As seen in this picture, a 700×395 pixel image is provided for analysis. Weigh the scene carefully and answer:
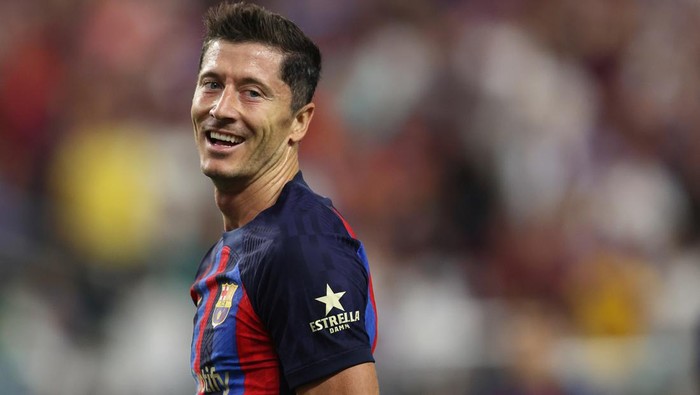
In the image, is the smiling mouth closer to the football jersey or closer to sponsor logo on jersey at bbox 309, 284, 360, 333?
the football jersey

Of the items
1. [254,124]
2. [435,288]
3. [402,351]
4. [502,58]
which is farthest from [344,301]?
[502,58]

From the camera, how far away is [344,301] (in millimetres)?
2801

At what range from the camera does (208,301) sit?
Result: 315 cm

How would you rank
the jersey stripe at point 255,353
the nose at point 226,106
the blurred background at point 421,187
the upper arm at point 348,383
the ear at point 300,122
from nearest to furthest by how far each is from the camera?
the upper arm at point 348,383, the jersey stripe at point 255,353, the nose at point 226,106, the ear at point 300,122, the blurred background at point 421,187

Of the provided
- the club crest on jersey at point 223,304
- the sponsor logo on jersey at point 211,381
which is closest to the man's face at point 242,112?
the club crest on jersey at point 223,304

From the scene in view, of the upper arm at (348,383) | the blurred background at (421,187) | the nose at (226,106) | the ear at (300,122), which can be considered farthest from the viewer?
the blurred background at (421,187)

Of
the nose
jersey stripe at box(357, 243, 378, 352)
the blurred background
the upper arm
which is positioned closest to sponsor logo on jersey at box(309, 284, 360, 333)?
the upper arm

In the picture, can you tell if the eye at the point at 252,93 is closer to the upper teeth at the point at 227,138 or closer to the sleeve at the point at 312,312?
the upper teeth at the point at 227,138

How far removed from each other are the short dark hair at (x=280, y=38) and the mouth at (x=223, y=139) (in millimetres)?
194

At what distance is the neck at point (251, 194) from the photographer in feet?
10.7

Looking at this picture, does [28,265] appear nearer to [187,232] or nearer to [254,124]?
[187,232]

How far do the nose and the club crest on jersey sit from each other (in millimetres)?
472

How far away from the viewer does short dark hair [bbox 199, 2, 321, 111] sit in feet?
10.6

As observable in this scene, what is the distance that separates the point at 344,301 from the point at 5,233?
4.51m
